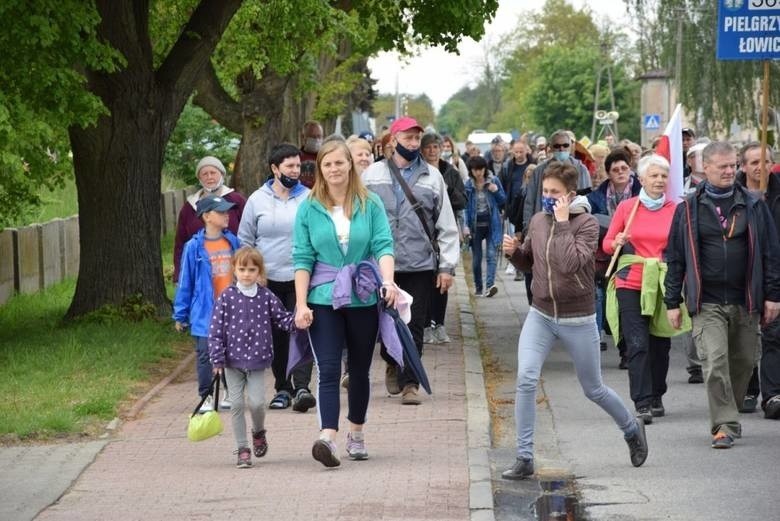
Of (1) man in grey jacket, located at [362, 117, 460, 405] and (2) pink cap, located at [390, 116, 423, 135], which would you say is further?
(1) man in grey jacket, located at [362, 117, 460, 405]

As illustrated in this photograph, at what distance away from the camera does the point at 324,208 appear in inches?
359

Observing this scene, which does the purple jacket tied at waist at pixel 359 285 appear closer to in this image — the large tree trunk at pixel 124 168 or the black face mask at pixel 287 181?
the black face mask at pixel 287 181

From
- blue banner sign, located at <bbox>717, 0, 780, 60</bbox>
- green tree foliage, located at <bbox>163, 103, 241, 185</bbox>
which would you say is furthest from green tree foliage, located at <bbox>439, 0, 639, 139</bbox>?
blue banner sign, located at <bbox>717, 0, 780, 60</bbox>

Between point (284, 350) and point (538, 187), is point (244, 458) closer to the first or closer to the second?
point (284, 350)

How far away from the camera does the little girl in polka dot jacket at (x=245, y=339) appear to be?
9.39 meters

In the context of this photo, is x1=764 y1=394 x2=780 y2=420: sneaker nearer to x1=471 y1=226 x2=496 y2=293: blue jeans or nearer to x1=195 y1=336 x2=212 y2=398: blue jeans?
x1=195 y1=336 x2=212 y2=398: blue jeans

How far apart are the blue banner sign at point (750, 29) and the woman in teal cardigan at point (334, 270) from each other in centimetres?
Answer: 576

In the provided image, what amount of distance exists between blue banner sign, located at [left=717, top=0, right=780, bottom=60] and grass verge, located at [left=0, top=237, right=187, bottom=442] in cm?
542

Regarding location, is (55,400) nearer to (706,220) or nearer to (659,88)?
(706,220)

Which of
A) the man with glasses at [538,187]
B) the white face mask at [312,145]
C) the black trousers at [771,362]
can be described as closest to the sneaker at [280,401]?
the black trousers at [771,362]

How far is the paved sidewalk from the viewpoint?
8.09 m

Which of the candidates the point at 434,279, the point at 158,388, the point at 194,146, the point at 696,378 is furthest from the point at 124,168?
the point at 194,146

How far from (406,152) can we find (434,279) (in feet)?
4.62

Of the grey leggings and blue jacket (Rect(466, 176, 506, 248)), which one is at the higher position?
blue jacket (Rect(466, 176, 506, 248))
